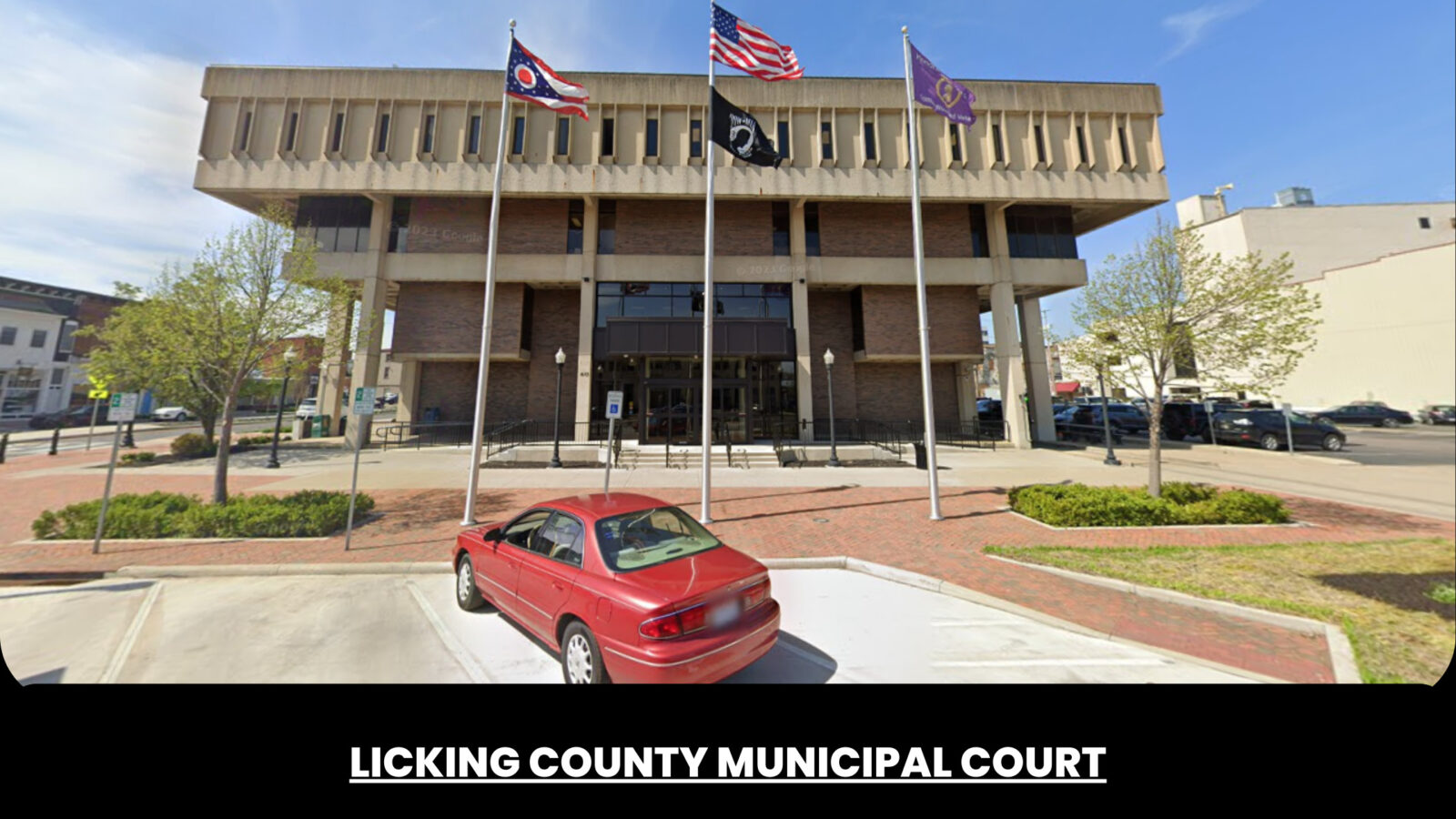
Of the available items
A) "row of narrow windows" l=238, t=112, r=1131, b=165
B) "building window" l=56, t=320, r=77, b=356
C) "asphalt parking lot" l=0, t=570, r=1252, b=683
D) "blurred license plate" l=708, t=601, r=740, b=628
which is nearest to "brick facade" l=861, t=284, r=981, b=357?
"row of narrow windows" l=238, t=112, r=1131, b=165

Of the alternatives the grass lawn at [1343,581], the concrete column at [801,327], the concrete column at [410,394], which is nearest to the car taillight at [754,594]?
the grass lawn at [1343,581]

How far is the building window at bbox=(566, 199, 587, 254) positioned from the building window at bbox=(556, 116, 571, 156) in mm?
2312

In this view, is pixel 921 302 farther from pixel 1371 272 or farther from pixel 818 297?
pixel 818 297

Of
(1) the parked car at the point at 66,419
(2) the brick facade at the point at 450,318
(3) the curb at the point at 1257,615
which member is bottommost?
(3) the curb at the point at 1257,615

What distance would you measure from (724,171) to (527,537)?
2121cm

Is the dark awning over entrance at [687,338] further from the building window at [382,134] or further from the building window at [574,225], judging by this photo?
the building window at [382,134]

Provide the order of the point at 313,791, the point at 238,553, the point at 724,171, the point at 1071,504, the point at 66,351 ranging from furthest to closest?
the point at 66,351 → the point at 724,171 → the point at 1071,504 → the point at 238,553 → the point at 313,791

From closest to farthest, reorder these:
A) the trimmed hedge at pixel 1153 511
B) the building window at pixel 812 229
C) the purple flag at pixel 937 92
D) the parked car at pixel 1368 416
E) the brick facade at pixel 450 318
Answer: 1. the trimmed hedge at pixel 1153 511
2. the purple flag at pixel 937 92
3. the brick facade at pixel 450 318
4. the building window at pixel 812 229
5. the parked car at pixel 1368 416

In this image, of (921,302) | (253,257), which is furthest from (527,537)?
(253,257)

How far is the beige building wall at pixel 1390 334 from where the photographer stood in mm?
4625

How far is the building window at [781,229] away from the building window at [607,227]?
28.0ft

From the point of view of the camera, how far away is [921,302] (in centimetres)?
987

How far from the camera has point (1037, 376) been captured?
23.9 m

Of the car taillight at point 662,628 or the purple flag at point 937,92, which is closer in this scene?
the car taillight at point 662,628
